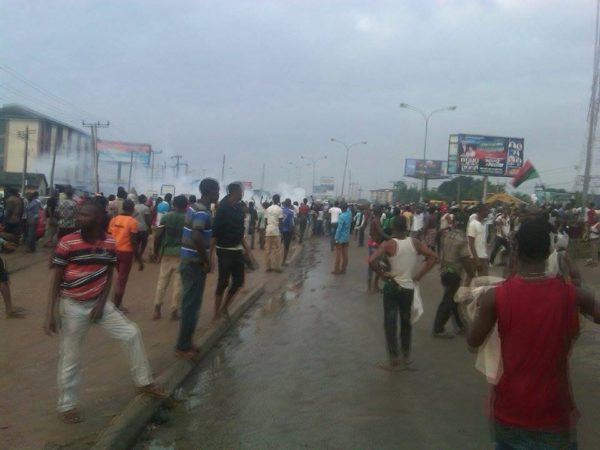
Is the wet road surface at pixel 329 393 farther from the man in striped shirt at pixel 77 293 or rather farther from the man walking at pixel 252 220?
the man walking at pixel 252 220

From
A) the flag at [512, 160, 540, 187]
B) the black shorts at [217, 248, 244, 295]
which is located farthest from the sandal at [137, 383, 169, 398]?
the flag at [512, 160, 540, 187]

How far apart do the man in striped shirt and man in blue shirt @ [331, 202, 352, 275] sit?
1058cm

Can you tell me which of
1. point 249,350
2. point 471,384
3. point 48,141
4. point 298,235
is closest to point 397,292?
point 471,384

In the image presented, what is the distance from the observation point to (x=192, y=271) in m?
6.66

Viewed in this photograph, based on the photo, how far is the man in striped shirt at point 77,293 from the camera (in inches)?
189

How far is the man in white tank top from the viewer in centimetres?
664

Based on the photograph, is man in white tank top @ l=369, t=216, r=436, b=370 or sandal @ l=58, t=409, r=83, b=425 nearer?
sandal @ l=58, t=409, r=83, b=425

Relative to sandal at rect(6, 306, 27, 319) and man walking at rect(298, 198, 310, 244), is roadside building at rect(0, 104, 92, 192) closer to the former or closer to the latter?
man walking at rect(298, 198, 310, 244)

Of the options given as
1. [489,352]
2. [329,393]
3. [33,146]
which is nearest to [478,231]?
[329,393]

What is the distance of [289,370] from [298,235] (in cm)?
2113

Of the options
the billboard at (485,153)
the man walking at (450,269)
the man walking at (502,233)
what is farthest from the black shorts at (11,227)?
the billboard at (485,153)

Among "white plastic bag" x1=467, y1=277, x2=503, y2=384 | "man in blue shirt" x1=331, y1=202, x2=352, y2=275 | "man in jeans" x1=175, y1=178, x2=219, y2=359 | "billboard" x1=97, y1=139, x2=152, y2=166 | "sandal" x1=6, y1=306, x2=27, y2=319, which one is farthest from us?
"billboard" x1=97, y1=139, x2=152, y2=166

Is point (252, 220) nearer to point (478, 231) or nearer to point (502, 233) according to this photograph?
point (502, 233)

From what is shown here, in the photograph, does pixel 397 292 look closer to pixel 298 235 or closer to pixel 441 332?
pixel 441 332
